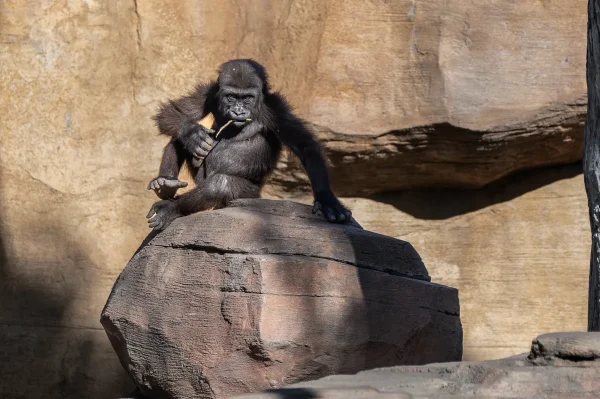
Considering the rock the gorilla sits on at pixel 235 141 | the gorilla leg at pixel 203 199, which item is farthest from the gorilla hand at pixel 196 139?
the gorilla leg at pixel 203 199

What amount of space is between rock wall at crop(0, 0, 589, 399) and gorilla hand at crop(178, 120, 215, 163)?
137 centimetres

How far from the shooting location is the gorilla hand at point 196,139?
595 centimetres

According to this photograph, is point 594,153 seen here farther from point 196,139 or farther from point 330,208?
point 196,139

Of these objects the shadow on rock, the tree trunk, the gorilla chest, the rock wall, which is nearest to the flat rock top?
the gorilla chest

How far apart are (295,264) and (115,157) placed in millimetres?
2955

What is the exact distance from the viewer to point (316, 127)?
7184 mm

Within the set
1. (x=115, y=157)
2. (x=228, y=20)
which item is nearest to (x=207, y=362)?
(x=115, y=157)

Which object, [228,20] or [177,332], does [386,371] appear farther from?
[228,20]

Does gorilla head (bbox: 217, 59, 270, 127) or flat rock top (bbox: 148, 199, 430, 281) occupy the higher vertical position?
gorilla head (bbox: 217, 59, 270, 127)

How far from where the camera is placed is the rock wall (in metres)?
7.14

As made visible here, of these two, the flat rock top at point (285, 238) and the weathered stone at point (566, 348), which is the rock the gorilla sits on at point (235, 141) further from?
the weathered stone at point (566, 348)

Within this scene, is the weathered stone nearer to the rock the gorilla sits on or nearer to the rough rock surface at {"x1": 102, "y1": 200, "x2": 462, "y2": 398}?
the rough rock surface at {"x1": 102, "y1": 200, "x2": 462, "y2": 398}

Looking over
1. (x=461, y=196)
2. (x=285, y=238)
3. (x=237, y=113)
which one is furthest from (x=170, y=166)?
(x=461, y=196)

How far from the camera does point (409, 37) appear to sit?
730 cm
